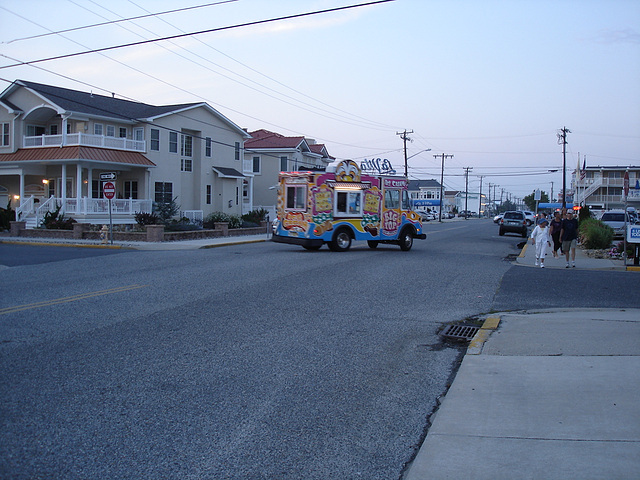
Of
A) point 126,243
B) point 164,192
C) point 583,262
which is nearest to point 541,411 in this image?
point 583,262

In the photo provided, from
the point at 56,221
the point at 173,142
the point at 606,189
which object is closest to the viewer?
the point at 56,221

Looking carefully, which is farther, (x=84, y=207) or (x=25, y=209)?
(x=25, y=209)

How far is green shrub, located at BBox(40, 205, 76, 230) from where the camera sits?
30.6 metres

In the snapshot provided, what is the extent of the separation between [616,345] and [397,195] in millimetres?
16583

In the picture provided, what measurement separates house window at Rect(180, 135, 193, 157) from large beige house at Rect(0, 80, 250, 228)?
0.07 metres

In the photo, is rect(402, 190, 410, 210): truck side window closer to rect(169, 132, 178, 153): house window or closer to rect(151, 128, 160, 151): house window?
rect(151, 128, 160, 151): house window

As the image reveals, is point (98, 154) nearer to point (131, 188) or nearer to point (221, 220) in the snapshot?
point (131, 188)

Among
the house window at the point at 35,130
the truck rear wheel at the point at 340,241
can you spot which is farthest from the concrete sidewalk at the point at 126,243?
the house window at the point at 35,130

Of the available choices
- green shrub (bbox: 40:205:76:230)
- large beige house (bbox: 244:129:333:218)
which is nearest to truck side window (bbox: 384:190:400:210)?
green shrub (bbox: 40:205:76:230)

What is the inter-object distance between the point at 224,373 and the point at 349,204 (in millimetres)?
16321

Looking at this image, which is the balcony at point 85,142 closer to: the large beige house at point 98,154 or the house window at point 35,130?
the large beige house at point 98,154

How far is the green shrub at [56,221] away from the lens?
3064cm

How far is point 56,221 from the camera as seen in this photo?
30.8m

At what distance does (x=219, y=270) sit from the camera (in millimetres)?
15445
